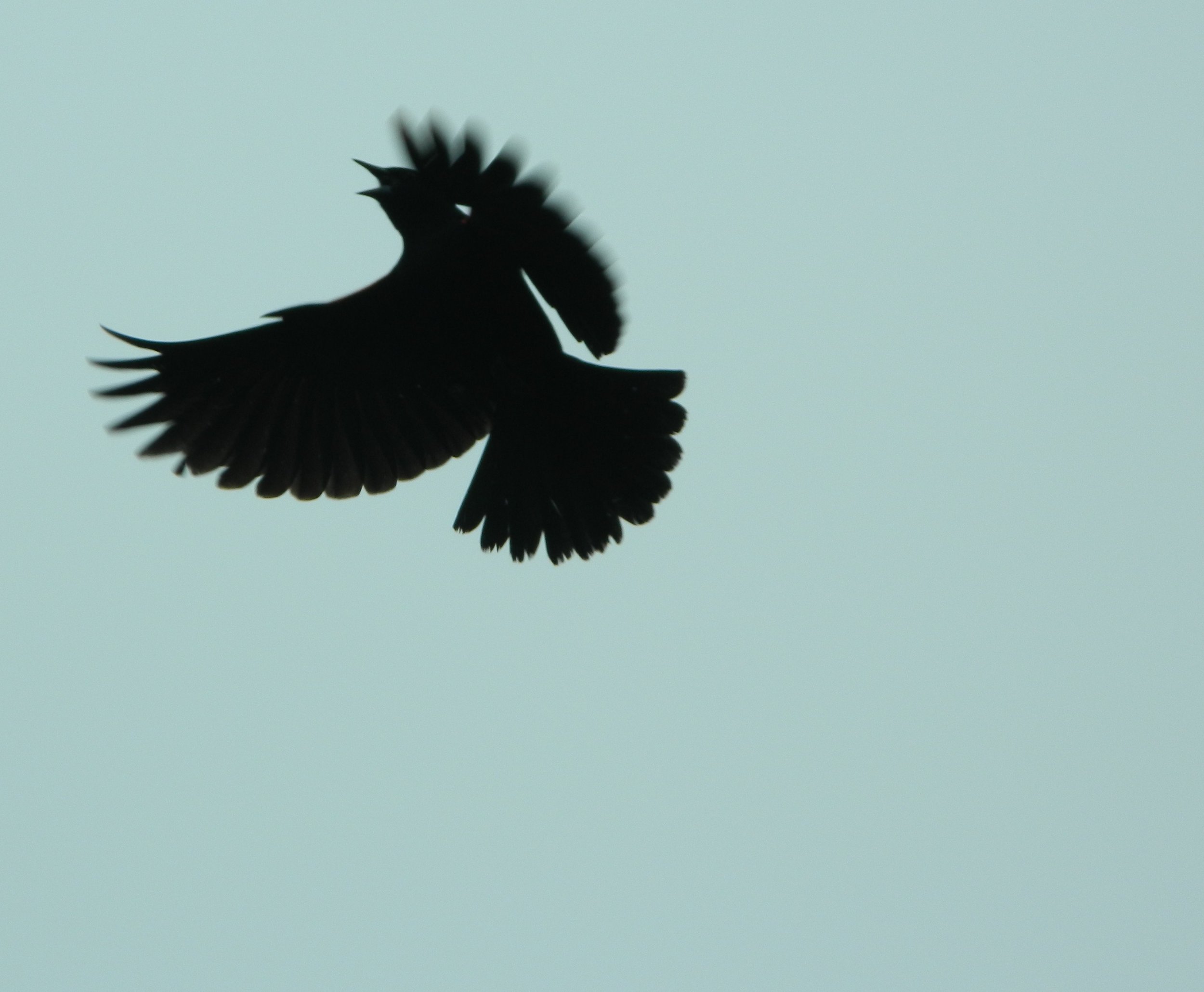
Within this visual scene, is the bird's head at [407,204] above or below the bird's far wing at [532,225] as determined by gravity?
above

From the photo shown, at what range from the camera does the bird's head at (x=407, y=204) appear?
16.4ft

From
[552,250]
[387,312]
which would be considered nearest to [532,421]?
[387,312]

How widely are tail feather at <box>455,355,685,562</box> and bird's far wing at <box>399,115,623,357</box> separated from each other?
405mm

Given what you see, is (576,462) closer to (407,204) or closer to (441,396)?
(441,396)

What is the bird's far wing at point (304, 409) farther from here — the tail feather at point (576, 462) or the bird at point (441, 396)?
the tail feather at point (576, 462)

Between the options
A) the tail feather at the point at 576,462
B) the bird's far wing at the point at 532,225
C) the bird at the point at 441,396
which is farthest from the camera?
the tail feather at the point at 576,462

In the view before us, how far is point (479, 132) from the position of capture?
12.5ft

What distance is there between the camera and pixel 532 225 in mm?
4188

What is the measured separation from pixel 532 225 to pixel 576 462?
4.79ft

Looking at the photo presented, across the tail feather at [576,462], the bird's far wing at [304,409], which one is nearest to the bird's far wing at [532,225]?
the tail feather at [576,462]

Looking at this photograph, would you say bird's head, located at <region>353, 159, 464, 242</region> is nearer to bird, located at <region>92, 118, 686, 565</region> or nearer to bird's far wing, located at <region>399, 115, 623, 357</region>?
bird, located at <region>92, 118, 686, 565</region>

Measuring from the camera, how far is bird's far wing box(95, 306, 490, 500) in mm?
5191

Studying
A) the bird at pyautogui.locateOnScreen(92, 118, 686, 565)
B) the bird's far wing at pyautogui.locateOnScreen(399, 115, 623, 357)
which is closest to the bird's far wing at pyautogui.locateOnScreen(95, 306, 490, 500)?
the bird at pyautogui.locateOnScreen(92, 118, 686, 565)

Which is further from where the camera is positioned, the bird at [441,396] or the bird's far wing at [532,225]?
the bird at [441,396]
